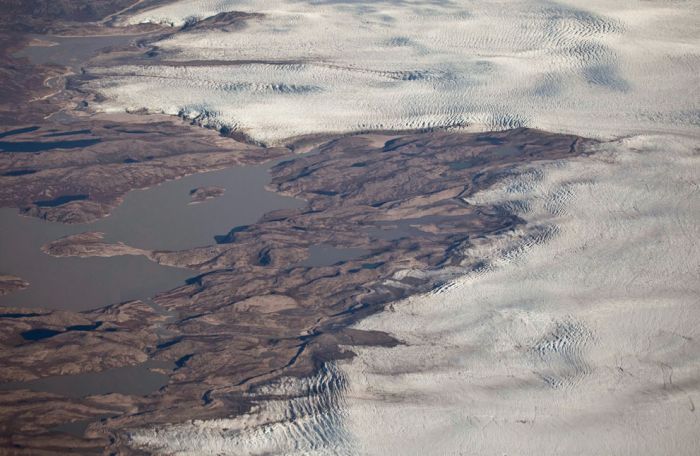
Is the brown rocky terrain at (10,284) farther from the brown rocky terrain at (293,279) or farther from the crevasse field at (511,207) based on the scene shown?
the crevasse field at (511,207)

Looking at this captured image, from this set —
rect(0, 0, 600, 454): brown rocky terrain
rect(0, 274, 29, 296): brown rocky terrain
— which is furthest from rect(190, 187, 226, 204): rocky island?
rect(0, 274, 29, 296): brown rocky terrain

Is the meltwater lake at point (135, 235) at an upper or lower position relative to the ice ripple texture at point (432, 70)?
lower

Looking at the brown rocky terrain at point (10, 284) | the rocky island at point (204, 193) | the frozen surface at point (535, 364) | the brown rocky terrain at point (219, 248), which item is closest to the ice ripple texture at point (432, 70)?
the brown rocky terrain at point (219, 248)

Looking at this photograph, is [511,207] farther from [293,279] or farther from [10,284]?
[10,284]

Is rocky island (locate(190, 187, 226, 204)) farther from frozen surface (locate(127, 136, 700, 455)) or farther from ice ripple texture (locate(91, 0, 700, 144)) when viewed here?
frozen surface (locate(127, 136, 700, 455))

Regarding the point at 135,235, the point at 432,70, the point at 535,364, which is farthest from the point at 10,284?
the point at 432,70

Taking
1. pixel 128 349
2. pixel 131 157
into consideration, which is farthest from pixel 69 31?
pixel 128 349

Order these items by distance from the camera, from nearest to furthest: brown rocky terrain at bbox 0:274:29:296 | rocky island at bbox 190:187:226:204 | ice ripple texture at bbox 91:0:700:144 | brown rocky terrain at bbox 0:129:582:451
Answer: brown rocky terrain at bbox 0:129:582:451 < brown rocky terrain at bbox 0:274:29:296 < rocky island at bbox 190:187:226:204 < ice ripple texture at bbox 91:0:700:144
